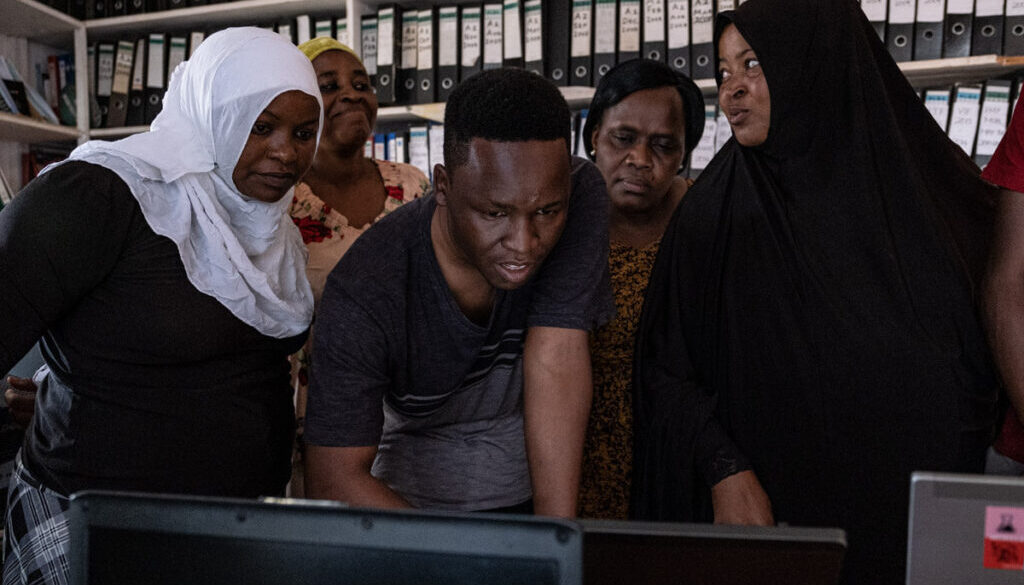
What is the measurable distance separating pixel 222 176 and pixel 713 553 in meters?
1.00

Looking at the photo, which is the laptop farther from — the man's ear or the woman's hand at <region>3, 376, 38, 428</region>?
the woman's hand at <region>3, 376, 38, 428</region>

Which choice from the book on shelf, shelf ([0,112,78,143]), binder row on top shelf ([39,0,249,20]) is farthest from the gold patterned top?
the book on shelf

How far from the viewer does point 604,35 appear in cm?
244

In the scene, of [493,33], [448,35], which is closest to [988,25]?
[493,33]

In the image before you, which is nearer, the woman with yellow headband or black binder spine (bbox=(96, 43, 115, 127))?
the woman with yellow headband

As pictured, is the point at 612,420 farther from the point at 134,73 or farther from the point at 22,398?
the point at 134,73

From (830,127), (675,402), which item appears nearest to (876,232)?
(830,127)

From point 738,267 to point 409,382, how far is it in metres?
0.58

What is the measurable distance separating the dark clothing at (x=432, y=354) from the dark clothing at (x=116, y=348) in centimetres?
19

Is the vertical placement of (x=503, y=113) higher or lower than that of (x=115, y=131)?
lower

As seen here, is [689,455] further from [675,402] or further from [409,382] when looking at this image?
[409,382]

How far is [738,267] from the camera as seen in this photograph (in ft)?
4.23

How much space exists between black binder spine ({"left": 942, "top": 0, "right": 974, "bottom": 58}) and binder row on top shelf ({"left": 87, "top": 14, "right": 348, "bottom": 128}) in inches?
83.3

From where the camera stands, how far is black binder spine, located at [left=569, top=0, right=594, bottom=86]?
8.03ft
